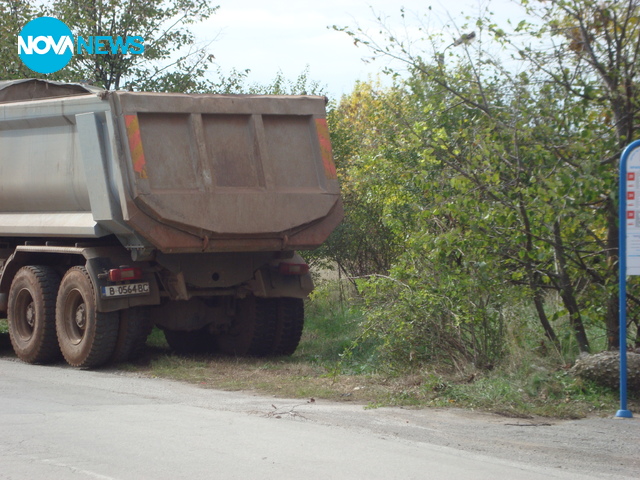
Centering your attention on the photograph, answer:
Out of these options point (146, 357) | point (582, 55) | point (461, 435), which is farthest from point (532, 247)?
point (146, 357)

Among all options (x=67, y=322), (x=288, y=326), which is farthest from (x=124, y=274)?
(x=288, y=326)

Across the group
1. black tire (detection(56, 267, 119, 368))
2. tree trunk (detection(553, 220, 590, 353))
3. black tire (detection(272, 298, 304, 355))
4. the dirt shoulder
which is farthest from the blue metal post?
black tire (detection(56, 267, 119, 368))

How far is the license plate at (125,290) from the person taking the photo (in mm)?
10547

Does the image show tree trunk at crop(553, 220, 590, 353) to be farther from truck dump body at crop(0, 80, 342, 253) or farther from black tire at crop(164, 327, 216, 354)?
black tire at crop(164, 327, 216, 354)

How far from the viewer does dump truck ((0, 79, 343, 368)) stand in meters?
10.2

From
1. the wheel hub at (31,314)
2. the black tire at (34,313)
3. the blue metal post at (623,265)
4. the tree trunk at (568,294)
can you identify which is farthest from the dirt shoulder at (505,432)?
the wheel hub at (31,314)

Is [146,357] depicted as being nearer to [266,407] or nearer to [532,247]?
[266,407]

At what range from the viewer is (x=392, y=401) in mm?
8516

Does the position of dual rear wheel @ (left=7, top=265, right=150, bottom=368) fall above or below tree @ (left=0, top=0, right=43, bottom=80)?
below

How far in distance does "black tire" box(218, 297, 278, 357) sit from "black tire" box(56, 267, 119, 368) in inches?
70.6

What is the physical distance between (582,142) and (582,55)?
2.85ft

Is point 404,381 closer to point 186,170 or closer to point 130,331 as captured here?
point 186,170

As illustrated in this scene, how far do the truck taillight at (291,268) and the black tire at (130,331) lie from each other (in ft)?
5.50

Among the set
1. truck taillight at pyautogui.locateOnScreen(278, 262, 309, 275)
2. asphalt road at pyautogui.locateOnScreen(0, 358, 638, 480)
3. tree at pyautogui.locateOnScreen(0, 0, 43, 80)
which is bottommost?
asphalt road at pyautogui.locateOnScreen(0, 358, 638, 480)
